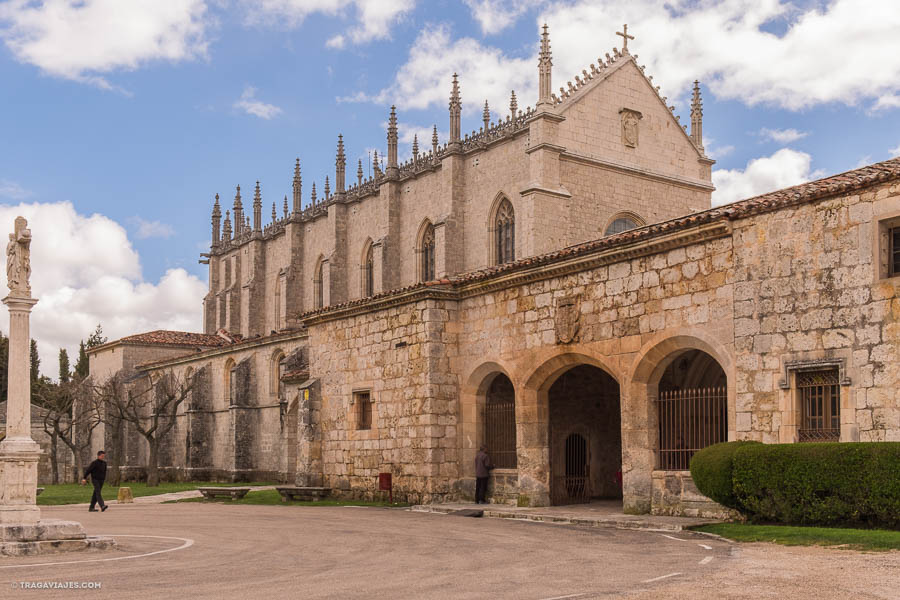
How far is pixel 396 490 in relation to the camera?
76.1ft

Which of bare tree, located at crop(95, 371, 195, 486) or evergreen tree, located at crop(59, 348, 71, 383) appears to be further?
evergreen tree, located at crop(59, 348, 71, 383)

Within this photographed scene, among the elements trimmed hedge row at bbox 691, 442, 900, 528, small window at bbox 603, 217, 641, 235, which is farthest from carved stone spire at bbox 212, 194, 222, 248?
trimmed hedge row at bbox 691, 442, 900, 528

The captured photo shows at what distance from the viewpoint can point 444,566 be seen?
10984 millimetres

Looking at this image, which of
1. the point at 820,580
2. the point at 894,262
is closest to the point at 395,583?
the point at 820,580

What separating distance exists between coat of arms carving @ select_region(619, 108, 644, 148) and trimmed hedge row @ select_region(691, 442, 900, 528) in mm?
22716

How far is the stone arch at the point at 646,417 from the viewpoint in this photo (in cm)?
1767

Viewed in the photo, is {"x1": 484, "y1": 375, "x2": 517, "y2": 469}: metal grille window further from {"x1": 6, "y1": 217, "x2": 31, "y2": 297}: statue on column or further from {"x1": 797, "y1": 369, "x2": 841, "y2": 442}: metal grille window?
{"x1": 6, "y1": 217, "x2": 31, "y2": 297}: statue on column

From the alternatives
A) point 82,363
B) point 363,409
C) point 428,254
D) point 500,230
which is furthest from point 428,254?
point 82,363

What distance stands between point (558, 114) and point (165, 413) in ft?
79.9

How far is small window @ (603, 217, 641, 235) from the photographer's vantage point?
36312mm

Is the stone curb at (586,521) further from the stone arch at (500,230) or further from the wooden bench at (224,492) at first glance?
the stone arch at (500,230)

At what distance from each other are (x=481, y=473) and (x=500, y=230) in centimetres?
1715

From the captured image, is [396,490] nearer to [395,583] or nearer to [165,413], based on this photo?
[395,583]

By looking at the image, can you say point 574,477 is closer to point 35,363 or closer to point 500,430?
point 500,430
